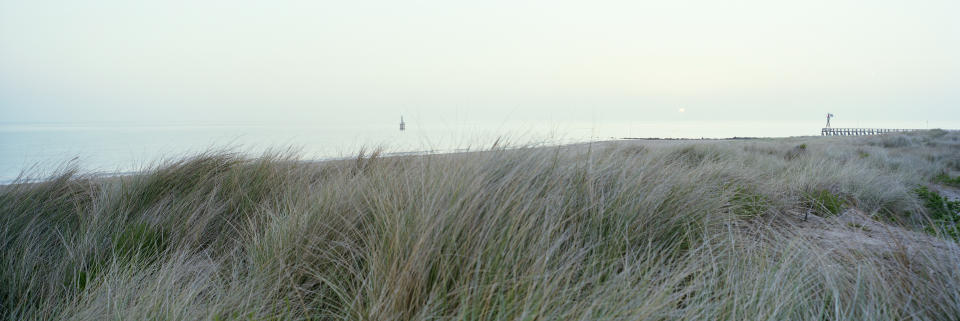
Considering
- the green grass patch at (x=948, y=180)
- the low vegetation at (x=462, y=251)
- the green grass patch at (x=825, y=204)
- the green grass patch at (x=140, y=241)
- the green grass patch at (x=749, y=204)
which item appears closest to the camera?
the low vegetation at (x=462, y=251)

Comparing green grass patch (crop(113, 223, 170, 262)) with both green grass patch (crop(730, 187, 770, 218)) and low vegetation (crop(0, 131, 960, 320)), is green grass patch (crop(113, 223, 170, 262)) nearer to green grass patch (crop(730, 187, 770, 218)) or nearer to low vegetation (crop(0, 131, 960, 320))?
low vegetation (crop(0, 131, 960, 320))

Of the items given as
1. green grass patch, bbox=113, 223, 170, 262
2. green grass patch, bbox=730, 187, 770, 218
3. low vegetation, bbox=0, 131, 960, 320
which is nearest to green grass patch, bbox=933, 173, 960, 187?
low vegetation, bbox=0, 131, 960, 320

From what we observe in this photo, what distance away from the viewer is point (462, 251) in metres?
1.52

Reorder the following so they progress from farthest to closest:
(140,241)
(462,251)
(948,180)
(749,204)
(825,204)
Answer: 1. (948,180)
2. (825,204)
3. (749,204)
4. (140,241)
5. (462,251)

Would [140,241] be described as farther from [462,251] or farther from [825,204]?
[825,204]

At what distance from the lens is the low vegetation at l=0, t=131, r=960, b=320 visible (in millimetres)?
1305

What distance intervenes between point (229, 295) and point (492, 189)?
1.07 meters

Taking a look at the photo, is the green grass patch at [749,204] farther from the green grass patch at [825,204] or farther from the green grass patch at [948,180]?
the green grass patch at [948,180]

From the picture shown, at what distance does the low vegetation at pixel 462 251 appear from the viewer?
130 centimetres

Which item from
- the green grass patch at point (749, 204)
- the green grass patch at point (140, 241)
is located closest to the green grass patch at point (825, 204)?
the green grass patch at point (749, 204)

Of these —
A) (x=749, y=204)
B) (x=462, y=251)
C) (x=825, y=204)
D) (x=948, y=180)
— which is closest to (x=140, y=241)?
(x=462, y=251)

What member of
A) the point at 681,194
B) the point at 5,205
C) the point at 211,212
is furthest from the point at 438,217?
the point at 5,205

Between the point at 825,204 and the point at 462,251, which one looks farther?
the point at 825,204

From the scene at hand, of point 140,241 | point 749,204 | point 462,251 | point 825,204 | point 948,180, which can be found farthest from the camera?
point 948,180
